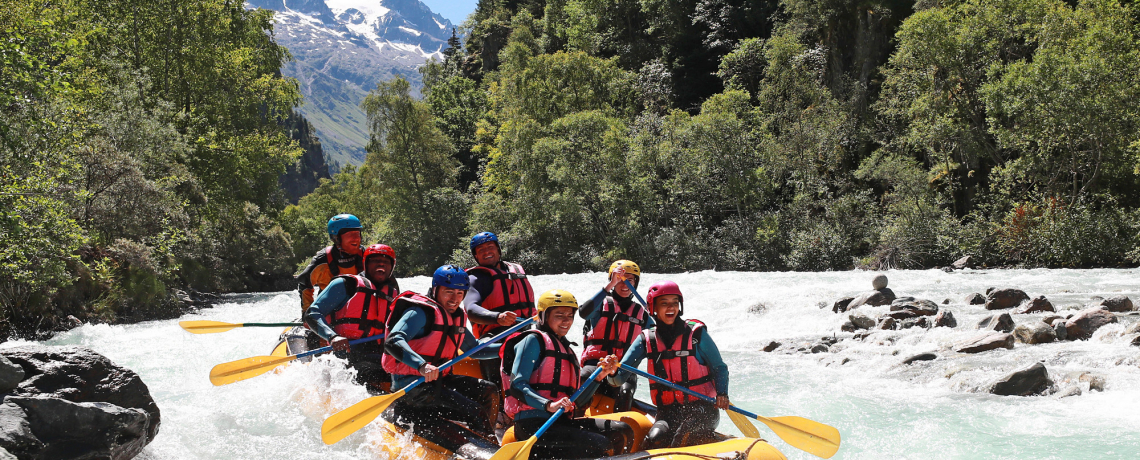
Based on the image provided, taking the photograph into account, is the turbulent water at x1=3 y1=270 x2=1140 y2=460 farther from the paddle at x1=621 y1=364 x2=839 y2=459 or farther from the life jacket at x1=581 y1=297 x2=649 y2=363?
the life jacket at x1=581 y1=297 x2=649 y2=363

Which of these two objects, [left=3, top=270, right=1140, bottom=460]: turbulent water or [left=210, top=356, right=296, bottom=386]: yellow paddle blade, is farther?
[left=210, top=356, right=296, bottom=386]: yellow paddle blade

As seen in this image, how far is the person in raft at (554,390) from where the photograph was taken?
12.7 feet

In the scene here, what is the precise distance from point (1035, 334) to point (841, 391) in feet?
8.61

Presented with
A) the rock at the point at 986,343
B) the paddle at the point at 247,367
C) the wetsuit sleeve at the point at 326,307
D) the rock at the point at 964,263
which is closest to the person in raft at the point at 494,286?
the paddle at the point at 247,367

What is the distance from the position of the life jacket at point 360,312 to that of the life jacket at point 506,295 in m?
0.80

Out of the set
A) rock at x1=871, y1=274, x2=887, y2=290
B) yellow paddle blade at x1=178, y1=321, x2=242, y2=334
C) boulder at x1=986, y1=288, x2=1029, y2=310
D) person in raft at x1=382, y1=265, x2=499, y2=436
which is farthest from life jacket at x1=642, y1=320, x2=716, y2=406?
rock at x1=871, y1=274, x2=887, y2=290

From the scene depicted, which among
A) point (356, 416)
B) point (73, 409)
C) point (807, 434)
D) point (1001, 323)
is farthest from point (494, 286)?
point (1001, 323)

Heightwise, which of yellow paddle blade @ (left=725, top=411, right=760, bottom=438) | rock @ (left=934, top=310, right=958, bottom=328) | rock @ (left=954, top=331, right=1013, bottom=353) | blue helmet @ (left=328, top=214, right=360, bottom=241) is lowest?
rock @ (left=934, top=310, right=958, bottom=328)

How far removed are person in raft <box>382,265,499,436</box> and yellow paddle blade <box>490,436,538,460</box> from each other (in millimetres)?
820

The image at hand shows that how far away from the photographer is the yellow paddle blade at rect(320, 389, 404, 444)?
4.26 m

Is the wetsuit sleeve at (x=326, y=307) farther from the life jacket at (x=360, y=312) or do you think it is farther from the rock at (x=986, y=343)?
the rock at (x=986, y=343)

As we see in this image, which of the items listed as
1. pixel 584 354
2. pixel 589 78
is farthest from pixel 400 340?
pixel 589 78

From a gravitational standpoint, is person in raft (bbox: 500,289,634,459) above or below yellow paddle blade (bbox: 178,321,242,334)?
above

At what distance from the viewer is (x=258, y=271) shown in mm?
25266
